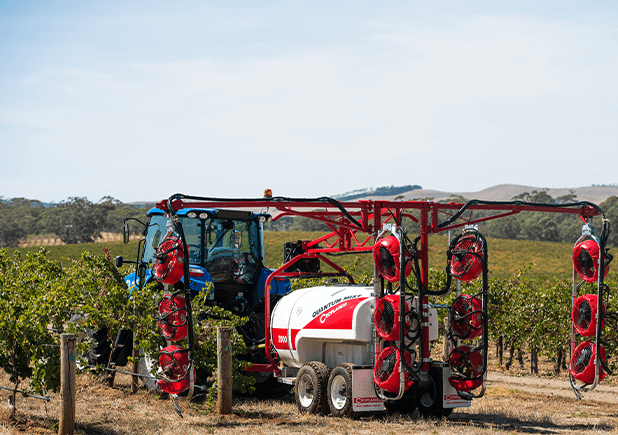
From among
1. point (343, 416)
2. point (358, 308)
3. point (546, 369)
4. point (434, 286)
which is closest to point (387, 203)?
point (358, 308)

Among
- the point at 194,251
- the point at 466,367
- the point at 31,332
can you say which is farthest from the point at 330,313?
the point at 31,332

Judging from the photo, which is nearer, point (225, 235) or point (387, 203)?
point (387, 203)

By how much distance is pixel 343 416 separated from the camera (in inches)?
391

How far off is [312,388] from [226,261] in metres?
3.27

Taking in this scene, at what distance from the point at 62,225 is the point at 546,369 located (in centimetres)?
8450

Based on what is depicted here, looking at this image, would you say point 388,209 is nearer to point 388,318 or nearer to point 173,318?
point 388,318

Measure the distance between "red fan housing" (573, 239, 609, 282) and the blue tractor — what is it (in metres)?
5.40

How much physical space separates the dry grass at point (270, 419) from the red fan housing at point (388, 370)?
0.56m

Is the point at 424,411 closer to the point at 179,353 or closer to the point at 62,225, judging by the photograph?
the point at 179,353

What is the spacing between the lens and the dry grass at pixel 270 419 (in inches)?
359

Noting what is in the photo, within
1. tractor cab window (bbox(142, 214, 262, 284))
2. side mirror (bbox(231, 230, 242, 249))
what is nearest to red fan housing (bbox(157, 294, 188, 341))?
tractor cab window (bbox(142, 214, 262, 284))

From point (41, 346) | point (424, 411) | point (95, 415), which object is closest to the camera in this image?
point (41, 346)

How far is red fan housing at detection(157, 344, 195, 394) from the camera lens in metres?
9.84

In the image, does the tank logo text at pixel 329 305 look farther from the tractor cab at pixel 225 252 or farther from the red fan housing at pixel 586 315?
the red fan housing at pixel 586 315
